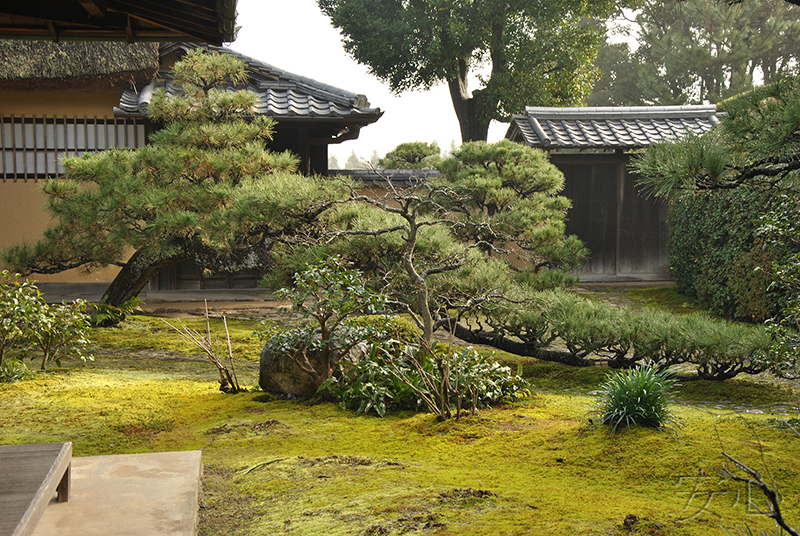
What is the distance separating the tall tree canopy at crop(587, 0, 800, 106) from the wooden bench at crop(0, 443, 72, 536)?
24676mm

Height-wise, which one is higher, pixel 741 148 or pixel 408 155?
pixel 408 155

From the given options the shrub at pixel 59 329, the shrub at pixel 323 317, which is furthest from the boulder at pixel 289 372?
the shrub at pixel 59 329

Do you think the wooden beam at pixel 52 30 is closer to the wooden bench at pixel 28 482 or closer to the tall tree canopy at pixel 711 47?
the wooden bench at pixel 28 482

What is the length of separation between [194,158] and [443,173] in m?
4.05

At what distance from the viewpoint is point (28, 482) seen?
2.29 meters

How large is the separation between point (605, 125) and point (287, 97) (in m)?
6.44

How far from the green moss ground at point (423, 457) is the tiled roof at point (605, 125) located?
24.4 feet

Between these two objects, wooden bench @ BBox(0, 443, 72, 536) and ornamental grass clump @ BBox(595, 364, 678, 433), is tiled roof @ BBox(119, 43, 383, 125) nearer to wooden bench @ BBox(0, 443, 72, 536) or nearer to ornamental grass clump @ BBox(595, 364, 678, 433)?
ornamental grass clump @ BBox(595, 364, 678, 433)

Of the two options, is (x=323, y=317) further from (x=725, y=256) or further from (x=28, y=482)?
(x=725, y=256)

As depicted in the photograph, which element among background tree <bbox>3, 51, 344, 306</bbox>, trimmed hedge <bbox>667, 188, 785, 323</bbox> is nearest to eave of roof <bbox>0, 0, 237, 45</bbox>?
background tree <bbox>3, 51, 344, 306</bbox>

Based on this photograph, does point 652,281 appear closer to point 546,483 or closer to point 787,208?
point 787,208

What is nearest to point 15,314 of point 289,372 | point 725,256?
point 289,372

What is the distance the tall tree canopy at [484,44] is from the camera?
667 inches

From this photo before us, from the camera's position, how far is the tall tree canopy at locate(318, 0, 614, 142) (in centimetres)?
1695
